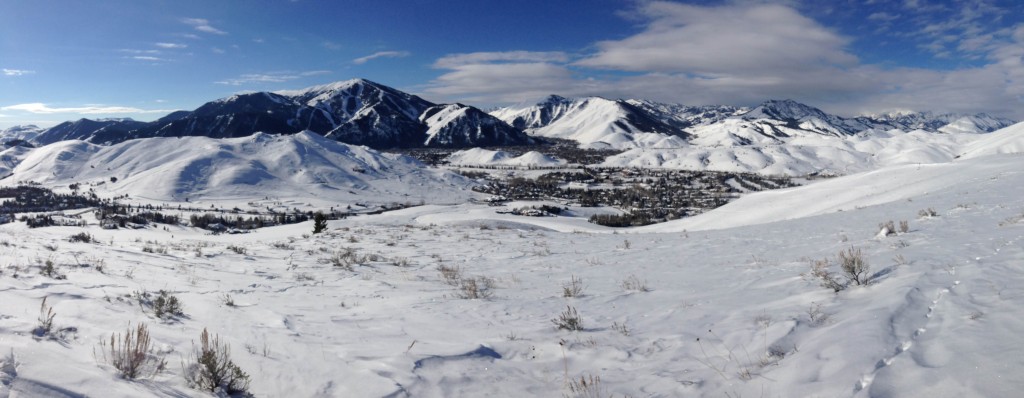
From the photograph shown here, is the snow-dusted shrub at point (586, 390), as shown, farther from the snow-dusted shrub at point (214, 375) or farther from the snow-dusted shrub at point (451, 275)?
the snow-dusted shrub at point (451, 275)

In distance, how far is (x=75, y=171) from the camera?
8575 centimetres

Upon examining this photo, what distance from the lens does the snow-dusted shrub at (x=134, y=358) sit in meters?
3.39

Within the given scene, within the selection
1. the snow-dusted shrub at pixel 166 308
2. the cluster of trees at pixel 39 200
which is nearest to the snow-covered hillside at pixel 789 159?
the cluster of trees at pixel 39 200

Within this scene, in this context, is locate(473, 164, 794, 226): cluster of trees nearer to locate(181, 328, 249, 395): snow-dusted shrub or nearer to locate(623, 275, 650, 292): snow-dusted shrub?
locate(623, 275, 650, 292): snow-dusted shrub

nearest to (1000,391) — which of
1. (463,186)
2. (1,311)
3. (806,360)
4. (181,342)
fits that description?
(806,360)

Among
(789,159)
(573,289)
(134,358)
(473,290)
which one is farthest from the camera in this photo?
(789,159)

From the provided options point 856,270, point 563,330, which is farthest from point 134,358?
point 856,270

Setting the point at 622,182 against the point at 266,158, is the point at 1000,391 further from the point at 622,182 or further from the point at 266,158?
the point at 622,182

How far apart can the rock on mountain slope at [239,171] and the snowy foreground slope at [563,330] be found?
69870mm

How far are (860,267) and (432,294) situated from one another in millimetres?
5892

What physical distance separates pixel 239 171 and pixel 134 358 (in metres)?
89.0

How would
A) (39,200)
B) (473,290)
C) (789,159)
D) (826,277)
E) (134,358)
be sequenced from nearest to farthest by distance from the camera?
1. (134,358)
2. (826,277)
3. (473,290)
4. (39,200)
5. (789,159)

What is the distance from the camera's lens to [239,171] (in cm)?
8062

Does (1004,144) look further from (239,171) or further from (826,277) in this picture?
(239,171)
